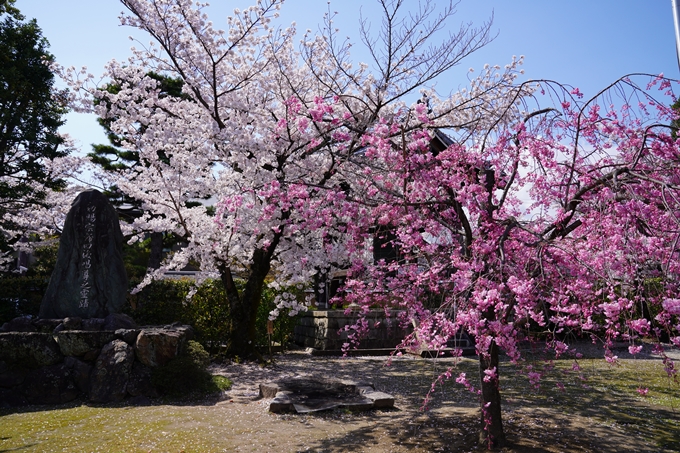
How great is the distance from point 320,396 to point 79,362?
3.96 meters

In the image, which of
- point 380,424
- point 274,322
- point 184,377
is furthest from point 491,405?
point 274,322

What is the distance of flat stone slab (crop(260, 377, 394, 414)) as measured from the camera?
7059 millimetres

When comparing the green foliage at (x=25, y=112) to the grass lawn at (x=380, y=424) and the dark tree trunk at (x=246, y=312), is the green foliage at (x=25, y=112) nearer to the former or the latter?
the dark tree trunk at (x=246, y=312)

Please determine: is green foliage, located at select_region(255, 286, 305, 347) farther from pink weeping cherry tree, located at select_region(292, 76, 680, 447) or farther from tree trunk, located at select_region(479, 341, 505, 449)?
tree trunk, located at select_region(479, 341, 505, 449)

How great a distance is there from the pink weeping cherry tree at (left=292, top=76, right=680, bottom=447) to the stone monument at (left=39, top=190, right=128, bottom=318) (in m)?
4.92

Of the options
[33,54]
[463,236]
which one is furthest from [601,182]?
[33,54]

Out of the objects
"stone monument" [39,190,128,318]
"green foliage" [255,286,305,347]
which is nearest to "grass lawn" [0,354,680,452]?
"stone monument" [39,190,128,318]

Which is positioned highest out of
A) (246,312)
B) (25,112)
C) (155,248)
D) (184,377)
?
(25,112)

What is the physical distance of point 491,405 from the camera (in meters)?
5.48

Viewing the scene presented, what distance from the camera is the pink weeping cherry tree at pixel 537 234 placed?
14.9ft

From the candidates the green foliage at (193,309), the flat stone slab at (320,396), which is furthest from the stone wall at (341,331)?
the flat stone slab at (320,396)

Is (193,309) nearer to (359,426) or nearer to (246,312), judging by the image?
(246,312)

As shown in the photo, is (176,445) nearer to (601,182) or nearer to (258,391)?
(258,391)

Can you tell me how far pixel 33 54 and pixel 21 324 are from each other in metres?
10.6
